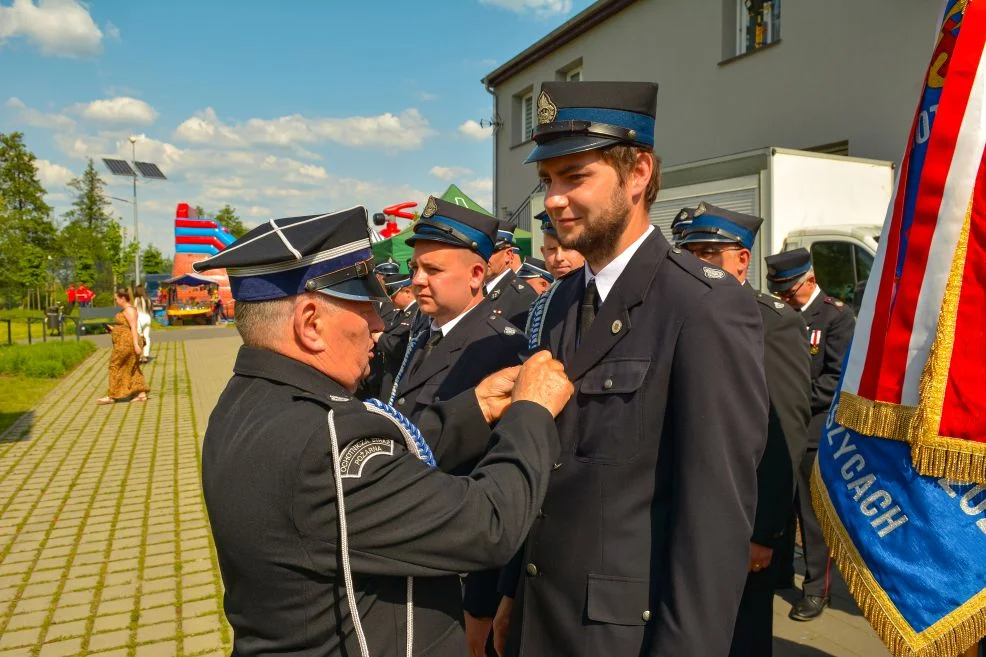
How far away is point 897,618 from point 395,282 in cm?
690

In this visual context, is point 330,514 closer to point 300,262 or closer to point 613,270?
point 300,262

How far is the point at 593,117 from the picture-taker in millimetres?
1896

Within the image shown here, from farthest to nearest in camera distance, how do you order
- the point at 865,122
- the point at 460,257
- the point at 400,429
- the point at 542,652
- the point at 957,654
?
the point at 865,122 → the point at 460,257 → the point at 542,652 → the point at 957,654 → the point at 400,429

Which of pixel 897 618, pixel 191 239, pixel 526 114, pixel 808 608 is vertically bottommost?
pixel 808 608

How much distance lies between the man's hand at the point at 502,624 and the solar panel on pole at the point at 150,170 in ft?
162

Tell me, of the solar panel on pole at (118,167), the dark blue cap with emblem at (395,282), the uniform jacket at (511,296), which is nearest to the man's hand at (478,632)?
the uniform jacket at (511,296)

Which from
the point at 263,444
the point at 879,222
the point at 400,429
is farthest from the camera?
the point at 879,222

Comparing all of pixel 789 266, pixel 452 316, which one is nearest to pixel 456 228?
pixel 452 316

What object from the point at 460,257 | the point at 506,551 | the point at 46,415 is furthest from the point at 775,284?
the point at 46,415

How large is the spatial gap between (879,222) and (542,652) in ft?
27.8

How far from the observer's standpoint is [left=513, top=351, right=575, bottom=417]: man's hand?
1.72 metres

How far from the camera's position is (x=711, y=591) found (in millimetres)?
1599

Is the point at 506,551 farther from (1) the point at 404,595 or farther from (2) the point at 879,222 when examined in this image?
(2) the point at 879,222

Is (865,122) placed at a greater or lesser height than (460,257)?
greater
